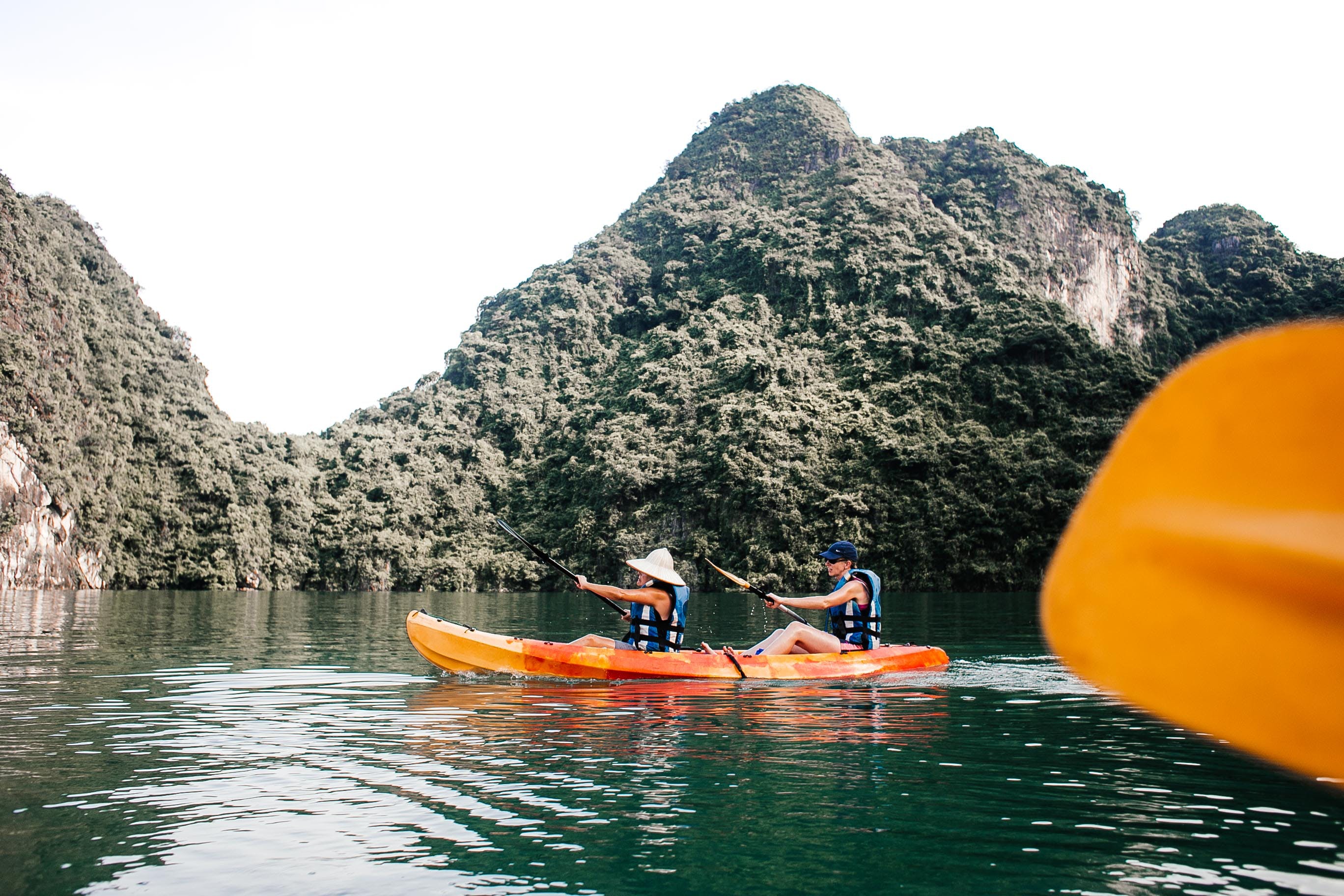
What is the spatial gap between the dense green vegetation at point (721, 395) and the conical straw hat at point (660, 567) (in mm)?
32956

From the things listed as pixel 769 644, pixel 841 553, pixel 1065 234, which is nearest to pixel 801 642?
pixel 769 644

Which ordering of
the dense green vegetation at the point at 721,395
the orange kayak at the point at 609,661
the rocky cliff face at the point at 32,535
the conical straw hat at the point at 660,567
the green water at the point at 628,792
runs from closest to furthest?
the green water at the point at 628,792 < the orange kayak at the point at 609,661 < the conical straw hat at the point at 660,567 < the rocky cliff face at the point at 32,535 < the dense green vegetation at the point at 721,395

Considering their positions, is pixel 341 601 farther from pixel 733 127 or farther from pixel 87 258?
pixel 733 127

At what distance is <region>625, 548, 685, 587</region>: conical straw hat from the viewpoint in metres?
9.91

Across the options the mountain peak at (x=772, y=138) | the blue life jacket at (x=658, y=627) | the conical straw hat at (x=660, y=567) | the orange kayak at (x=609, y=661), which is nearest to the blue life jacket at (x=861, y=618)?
the orange kayak at (x=609, y=661)

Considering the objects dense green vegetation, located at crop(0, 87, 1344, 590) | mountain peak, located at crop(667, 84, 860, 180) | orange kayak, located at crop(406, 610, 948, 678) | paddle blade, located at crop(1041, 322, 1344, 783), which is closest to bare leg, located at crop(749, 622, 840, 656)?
orange kayak, located at crop(406, 610, 948, 678)

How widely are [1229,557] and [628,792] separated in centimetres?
477

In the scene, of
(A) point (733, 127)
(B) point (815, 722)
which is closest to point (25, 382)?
(B) point (815, 722)

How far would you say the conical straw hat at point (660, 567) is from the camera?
991cm

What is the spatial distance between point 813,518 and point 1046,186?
147 feet

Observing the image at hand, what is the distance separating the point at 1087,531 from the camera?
858 millimetres

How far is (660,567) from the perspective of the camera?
1000 cm

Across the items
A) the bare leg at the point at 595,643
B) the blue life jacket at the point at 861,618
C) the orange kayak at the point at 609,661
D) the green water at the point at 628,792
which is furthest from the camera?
the blue life jacket at the point at 861,618

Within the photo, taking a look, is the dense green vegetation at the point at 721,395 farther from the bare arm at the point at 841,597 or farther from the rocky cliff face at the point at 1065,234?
the bare arm at the point at 841,597
